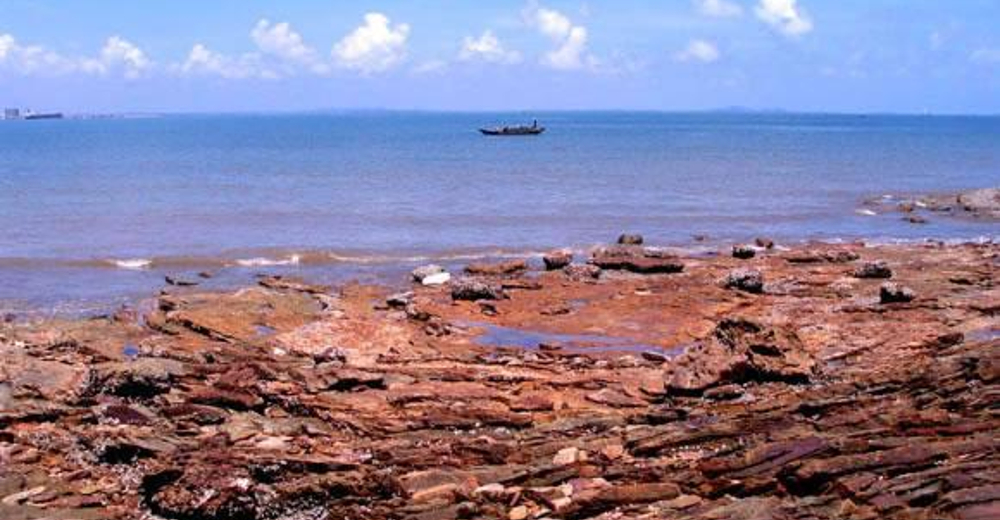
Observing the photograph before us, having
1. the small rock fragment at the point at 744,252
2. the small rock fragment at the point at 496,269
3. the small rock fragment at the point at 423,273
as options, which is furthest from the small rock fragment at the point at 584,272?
the small rock fragment at the point at 744,252

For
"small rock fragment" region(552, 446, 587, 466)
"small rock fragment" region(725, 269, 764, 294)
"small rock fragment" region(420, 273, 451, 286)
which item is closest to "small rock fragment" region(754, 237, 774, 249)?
"small rock fragment" region(725, 269, 764, 294)

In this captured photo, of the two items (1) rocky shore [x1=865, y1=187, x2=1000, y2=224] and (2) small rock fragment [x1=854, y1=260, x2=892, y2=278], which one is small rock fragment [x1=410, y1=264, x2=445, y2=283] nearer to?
(2) small rock fragment [x1=854, y1=260, x2=892, y2=278]

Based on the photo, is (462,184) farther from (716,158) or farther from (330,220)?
(716,158)

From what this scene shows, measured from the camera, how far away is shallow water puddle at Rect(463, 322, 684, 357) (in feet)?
79.5

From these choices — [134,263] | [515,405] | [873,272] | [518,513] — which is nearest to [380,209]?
[134,263]

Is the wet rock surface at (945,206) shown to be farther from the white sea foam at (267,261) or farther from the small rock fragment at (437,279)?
the white sea foam at (267,261)

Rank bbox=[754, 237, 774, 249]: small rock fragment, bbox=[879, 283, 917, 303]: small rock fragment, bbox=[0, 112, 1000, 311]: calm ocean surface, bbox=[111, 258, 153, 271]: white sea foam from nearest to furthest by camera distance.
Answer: bbox=[879, 283, 917, 303]: small rock fragment
bbox=[111, 258, 153, 271]: white sea foam
bbox=[0, 112, 1000, 311]: calm ocean surface
bbox=[754, 237, 774, 249]: small rock fragment

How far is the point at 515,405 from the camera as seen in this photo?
18250mm

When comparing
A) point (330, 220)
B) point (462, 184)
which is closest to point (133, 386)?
point (330, 220)

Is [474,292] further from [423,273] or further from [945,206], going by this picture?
[945,206]

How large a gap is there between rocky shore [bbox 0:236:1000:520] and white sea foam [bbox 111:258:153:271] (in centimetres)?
910

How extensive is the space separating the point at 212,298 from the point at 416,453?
15030mm

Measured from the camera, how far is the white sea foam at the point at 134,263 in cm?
3781

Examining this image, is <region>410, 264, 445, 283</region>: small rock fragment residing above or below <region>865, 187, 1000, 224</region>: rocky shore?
below
